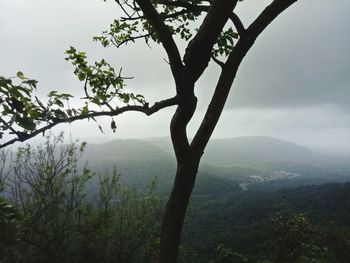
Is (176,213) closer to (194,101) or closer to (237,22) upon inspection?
(194,101)

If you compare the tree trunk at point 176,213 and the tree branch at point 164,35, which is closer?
the tree branch at point 164,35

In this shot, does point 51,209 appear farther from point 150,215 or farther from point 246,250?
point 246,250

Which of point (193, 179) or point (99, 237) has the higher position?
point (193, 179)

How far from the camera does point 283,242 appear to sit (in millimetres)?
29531

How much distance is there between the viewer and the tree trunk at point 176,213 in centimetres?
337

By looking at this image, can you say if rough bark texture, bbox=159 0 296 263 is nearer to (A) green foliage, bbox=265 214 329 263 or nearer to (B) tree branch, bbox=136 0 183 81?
(B) tree branch, bbox=136 0 183 81

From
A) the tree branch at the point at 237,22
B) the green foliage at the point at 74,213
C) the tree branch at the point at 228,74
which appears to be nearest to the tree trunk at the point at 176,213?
the tree branch at the point at 228,74

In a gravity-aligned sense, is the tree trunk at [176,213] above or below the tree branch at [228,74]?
below

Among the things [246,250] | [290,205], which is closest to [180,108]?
[246,250]

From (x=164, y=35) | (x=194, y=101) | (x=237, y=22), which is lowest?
(x=194, y=101)

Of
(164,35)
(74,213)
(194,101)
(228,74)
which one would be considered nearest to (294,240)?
(74,213)

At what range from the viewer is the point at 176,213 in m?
3.41

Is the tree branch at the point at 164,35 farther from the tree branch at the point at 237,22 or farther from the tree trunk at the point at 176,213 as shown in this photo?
the tree branch at the point at 237,22

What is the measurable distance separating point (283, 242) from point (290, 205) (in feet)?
603
